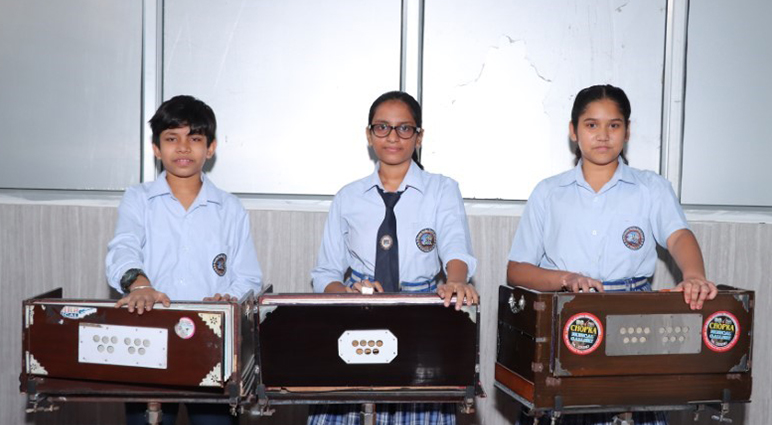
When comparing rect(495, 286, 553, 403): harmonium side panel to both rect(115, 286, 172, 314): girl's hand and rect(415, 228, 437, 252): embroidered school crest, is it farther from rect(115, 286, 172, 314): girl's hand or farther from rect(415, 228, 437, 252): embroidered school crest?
rect(115, 286, 172, 314): girl's hand

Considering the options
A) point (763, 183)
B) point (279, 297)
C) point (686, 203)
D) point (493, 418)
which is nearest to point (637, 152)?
point (686, 203)

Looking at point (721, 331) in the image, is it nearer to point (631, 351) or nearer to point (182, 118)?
point (631, 351)

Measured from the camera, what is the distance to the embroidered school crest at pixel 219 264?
8.66ft

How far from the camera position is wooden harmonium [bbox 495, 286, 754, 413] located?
2.05m

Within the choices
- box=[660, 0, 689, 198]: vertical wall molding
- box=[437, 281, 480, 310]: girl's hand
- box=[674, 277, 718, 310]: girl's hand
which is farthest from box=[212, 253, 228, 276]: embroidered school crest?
box=[660, 0, 689, 198]: vertical wall molding

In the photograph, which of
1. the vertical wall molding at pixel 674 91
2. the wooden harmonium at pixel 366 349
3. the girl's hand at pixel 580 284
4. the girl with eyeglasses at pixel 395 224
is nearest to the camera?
the wooden harmonium at pixel 366 349

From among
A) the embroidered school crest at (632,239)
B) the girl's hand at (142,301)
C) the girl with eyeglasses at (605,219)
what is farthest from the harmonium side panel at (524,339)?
the girl's hand at (142,301)

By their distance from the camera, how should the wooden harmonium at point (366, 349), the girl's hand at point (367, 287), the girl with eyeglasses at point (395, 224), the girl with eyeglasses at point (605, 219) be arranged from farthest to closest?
the girl with eyeglasses at point (395, 224)
the girl with eyeglasses at point (605, 219)
the girl's hand at point (367, 287)
the wooden harmonium at point (366, 349)

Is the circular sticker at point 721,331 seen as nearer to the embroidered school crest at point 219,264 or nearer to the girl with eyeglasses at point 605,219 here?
the girl with eyeglasses at point 605,219

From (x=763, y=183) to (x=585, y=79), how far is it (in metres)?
0.95

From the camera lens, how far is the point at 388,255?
2621 mm

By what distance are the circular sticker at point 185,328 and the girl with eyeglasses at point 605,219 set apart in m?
1.16

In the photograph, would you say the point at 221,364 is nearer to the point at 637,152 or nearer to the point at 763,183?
the point at 637,152

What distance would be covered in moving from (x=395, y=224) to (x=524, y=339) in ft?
2.34
